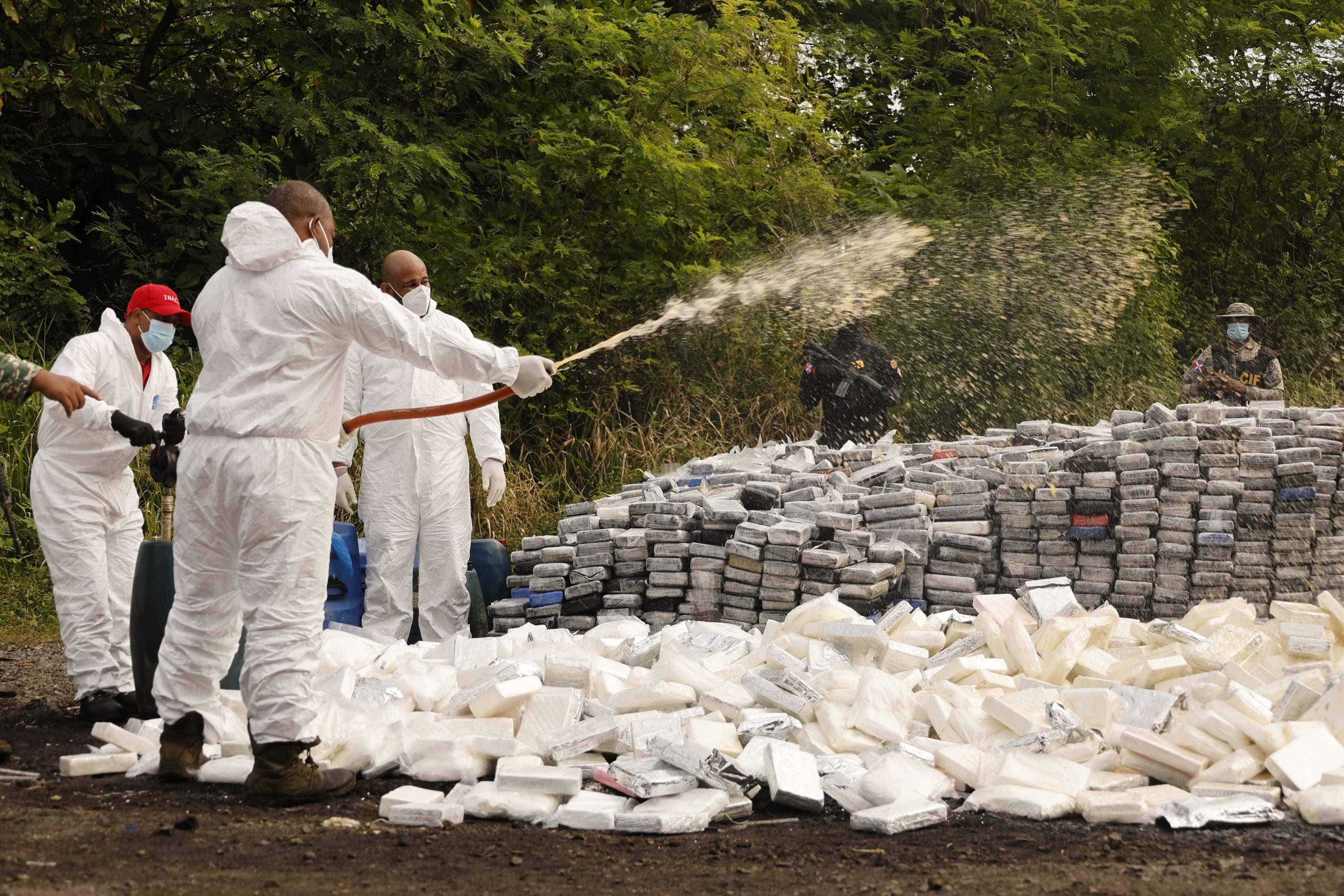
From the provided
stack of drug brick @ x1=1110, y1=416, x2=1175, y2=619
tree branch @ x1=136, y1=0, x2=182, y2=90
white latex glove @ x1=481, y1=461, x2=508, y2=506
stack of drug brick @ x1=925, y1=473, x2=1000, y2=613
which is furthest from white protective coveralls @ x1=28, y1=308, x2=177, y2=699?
tree branch @ x1=136, y1=0, x2=182, y2=90

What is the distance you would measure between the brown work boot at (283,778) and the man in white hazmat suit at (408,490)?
2486mm

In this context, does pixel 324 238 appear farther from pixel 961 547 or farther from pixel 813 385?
pixel 813 385

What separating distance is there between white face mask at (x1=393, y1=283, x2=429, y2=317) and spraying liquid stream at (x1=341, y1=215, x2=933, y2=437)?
5.40 meters

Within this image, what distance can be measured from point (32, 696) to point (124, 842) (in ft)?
10.7

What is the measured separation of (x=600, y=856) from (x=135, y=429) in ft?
9.23

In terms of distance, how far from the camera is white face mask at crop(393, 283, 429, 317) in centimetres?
686

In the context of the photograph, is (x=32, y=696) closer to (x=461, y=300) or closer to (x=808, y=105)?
(x=461, y=300)

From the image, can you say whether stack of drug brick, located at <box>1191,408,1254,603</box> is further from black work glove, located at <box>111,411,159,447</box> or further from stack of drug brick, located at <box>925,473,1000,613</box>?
black work glove, located at <box>111,411,159,447</box>

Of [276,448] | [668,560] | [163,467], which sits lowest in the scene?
[668,560]

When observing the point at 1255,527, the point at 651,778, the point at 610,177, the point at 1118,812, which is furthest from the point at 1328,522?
the point at 610,177

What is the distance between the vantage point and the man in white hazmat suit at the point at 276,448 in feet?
13.9

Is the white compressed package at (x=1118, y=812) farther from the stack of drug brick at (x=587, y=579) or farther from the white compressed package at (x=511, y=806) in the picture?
the stack of drug brick at (x=587, y=579)

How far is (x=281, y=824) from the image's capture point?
13.1 ft

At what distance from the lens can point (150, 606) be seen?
5500 millimetres
